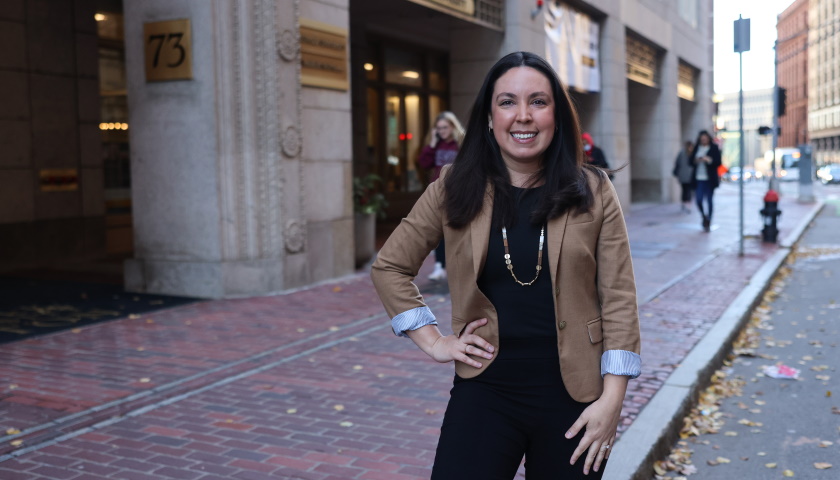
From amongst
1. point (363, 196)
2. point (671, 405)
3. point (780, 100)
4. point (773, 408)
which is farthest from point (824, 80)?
point (671, 405)

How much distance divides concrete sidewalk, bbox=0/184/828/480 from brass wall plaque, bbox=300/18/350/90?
278 cm

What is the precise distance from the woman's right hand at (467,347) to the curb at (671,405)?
207 cm

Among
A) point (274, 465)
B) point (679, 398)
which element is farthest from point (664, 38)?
point (274, 465)

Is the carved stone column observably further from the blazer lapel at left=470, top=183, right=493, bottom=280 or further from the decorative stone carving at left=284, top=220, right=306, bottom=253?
the blazer lapel at left=470, top=183, right=493, bottom=280

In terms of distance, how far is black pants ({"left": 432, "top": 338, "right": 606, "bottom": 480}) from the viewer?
7.85ft

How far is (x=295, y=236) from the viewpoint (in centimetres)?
1036

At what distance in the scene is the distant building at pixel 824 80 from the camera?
4806 inches

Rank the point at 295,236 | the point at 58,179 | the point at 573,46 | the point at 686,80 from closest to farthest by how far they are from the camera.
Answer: the point at 295,236 → the point at 58,179 → the point at 573,46 → the point at 686,80

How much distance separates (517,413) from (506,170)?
0.67 meters

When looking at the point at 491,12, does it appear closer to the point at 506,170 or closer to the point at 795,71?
the point at 506,170

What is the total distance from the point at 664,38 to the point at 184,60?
2212cm

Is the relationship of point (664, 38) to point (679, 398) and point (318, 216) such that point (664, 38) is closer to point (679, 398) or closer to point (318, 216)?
point (318, 216)

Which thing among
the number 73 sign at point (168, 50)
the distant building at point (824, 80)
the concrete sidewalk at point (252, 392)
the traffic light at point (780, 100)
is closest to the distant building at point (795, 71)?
the distant building at point (824, 80)

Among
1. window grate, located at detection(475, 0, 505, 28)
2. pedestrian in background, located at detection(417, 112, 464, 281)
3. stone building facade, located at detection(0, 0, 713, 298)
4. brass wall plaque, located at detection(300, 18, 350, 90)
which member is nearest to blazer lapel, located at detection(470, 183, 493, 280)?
stone building facade, located at detection(0, 0, 713, 298)
